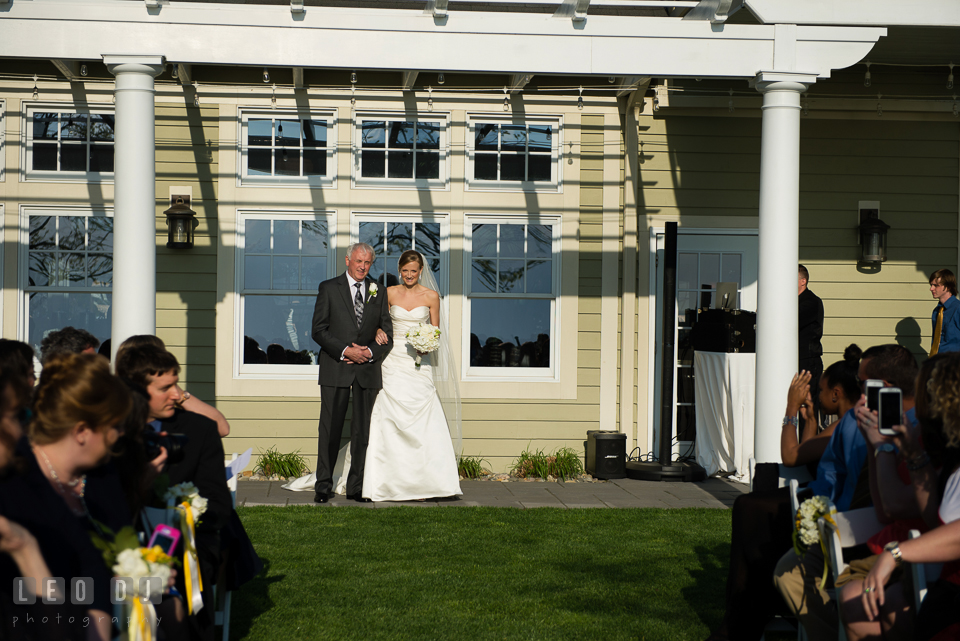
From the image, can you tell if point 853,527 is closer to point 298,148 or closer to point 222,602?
point 222,602

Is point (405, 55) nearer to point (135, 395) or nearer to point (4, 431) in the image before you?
point (135, 395)

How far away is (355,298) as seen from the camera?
654 centimetres

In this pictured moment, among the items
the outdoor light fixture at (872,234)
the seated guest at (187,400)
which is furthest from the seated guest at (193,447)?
the outdoor light fixture at (872,234)

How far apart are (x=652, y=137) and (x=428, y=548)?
4.46 m

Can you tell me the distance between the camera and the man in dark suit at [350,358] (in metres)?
6.44

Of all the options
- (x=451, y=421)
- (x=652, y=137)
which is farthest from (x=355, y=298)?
(x=652, y=137)

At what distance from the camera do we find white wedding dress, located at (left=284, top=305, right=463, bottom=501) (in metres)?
6.46

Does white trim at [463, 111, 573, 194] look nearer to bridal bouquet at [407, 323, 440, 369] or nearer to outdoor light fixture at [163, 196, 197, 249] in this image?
bridal bouquet at [407, 323, 440, 369]

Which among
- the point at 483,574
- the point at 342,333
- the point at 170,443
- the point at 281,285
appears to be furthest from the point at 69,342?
the point at 281,285

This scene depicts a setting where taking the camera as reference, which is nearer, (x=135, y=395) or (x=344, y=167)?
(x=135, y=395)

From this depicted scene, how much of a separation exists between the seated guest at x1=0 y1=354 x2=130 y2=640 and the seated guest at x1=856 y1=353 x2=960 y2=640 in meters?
2.00

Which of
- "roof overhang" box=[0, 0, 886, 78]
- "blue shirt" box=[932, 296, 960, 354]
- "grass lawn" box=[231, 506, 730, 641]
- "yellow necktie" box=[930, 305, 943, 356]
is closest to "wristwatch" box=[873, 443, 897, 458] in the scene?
"grass lawn" box=[231, 506, 730, 641]

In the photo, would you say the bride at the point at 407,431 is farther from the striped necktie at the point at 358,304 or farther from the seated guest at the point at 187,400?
the seated guest at the point at 187,400

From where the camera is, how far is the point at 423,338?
648 cm
